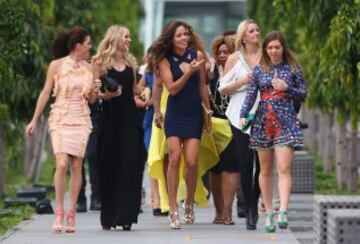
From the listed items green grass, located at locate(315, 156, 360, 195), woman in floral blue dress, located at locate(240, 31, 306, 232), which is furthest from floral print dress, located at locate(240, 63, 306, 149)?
green grass, located at locate(315, 156, 360, 195)

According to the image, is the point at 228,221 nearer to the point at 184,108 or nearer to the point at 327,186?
the point at 184,108

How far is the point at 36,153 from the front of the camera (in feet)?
82.4

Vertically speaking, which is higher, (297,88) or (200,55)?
(200,55)

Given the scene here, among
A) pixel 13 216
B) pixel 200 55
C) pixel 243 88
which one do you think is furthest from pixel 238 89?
pixel 13 216

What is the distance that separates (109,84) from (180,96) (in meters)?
0.78

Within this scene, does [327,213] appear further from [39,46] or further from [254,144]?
[39,46]

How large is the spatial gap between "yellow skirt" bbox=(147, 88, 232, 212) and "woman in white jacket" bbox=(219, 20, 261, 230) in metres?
0.58

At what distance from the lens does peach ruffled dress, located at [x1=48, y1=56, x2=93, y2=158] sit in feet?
46.2

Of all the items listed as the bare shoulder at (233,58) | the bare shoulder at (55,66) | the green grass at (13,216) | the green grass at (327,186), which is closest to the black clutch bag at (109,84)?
the bare shoulder at (55,66)

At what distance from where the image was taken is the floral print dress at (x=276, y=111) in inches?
539

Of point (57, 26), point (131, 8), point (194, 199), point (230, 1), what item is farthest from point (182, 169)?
point (230, 1)

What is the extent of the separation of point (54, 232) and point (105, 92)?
4.55 ft

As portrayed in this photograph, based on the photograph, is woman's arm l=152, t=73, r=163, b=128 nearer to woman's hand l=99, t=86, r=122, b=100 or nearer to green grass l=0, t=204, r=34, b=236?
woman's hand l=99, t=86, r=122, b=100

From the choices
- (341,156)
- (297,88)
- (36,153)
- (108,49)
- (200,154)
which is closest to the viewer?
(297,88)
